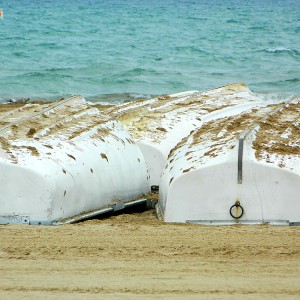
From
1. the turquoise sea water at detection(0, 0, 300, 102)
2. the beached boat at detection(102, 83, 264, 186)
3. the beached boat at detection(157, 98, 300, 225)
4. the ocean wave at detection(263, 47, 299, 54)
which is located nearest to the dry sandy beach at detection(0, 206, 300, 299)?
the beached boat at detection(157, 98, 300, 225)

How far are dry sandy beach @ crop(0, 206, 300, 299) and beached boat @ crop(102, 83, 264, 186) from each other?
1967 mm

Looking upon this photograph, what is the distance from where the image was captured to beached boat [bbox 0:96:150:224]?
21.7 ft

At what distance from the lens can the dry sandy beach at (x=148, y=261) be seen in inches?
202

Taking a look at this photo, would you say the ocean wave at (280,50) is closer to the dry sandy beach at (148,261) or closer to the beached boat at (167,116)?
the beached boat at (167,116)

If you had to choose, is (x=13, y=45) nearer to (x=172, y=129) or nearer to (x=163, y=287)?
(x=172, y=129)

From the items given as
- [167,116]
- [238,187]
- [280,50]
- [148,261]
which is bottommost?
[148,261]

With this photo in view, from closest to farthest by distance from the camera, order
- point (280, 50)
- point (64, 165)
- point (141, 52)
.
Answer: point (64, 165) < point (141, 52) < point (280, 50)

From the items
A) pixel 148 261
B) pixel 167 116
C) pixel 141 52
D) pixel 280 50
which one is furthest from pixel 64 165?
pixel 280 50

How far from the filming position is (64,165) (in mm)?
7055

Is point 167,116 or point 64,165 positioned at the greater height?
point 167,116

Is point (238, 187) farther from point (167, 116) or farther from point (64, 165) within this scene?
point (167, 116)

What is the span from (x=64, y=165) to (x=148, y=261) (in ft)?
5.04

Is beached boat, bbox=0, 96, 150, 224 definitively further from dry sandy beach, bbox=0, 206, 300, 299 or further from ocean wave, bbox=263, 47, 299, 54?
ocean wave, bbox=263, 47, 299, 54

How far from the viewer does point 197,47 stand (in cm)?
3048
